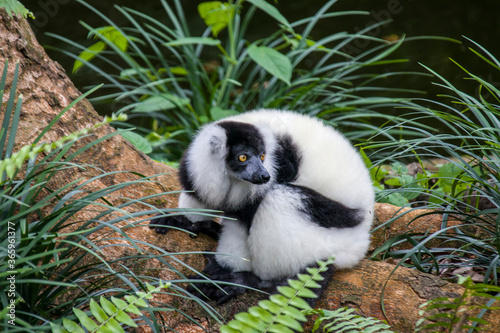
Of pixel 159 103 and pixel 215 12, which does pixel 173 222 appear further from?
pixel 215 12

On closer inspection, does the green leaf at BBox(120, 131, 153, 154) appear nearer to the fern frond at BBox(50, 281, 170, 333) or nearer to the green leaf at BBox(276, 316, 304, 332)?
the fern frond at BBox(50, 281, 170, 333)

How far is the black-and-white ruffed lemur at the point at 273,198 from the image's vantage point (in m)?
3.42

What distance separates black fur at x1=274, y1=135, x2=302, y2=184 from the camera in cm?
377

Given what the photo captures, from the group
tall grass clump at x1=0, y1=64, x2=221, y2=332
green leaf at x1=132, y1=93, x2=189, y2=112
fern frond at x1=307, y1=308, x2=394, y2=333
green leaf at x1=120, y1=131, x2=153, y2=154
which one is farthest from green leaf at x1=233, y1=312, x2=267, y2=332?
green leaf at x1=132, y1=93, x2=189, y2=112

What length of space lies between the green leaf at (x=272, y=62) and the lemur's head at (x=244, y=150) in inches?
76.3

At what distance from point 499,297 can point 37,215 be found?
2.90 metres

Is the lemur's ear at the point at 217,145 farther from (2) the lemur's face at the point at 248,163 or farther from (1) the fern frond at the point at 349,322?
(1) the fern frond at the point at 349,322

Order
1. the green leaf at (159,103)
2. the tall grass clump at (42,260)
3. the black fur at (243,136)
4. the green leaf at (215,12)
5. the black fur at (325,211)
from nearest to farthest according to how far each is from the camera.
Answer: the tall grass clump at (42,260) → the black fur at (325,211) → the black fur at (243,136) → the green leaf at (215,12) → the green leaf at (159,103)

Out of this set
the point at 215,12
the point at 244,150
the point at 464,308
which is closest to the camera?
the point at 464,308

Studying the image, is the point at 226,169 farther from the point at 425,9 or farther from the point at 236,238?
the point at 425,9

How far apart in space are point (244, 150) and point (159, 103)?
10.3 feet

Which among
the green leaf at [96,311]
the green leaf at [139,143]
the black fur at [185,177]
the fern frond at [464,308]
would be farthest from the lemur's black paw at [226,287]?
the green leaf at [139,143]

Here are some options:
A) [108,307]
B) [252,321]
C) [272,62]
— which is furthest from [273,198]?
[272,62]

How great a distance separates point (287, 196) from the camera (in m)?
3.48
